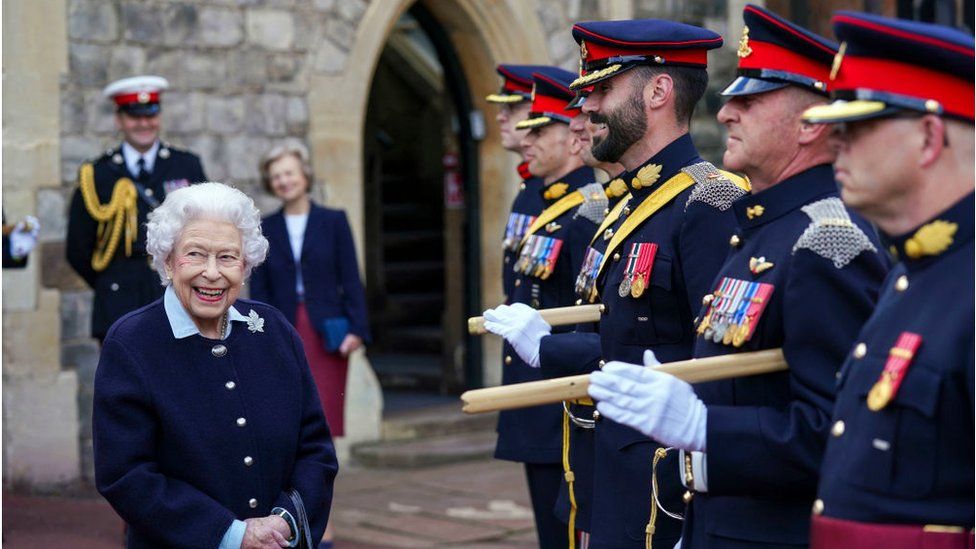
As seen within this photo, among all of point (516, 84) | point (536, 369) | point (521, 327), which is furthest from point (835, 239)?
point (516, 84)

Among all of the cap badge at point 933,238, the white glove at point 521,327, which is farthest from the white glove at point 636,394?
the white glove at point 521,327

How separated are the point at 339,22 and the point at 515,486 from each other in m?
2.74

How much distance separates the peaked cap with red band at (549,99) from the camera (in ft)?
18.5

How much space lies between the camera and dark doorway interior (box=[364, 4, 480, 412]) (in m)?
10.1

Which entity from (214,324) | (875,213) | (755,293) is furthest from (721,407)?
(214,324)

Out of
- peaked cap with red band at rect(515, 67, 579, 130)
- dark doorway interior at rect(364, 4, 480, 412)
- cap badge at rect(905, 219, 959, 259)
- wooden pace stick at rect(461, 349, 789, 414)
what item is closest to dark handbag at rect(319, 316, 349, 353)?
peaked cap with red band at rect(515, 67, 579, 130)

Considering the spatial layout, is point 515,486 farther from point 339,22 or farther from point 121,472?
point 121,472

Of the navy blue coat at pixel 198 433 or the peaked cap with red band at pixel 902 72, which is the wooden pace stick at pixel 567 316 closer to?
the navy blue coat at pixel 198 433

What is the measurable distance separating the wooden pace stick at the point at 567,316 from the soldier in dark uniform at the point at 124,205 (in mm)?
3082

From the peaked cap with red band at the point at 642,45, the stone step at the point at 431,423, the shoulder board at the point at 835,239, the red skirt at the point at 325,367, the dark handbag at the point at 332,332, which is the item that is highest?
the peaked cap with red band at the point at 642,45

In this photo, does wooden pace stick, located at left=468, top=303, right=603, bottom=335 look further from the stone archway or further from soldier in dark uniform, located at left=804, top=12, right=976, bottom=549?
the stone archway

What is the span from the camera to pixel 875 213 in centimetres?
→ 258

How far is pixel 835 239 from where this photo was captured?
3084mm

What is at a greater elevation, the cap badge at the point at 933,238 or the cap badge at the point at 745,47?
the cap badge at the point at 745,47
